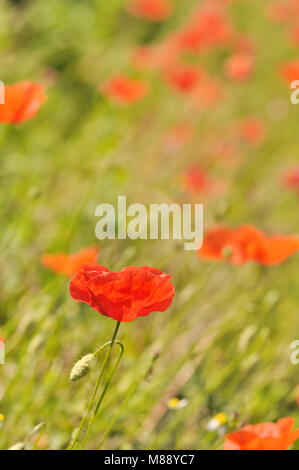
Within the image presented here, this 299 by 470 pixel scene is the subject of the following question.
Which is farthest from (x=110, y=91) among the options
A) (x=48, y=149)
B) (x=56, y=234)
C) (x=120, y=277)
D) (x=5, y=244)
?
(x=120, y=277)

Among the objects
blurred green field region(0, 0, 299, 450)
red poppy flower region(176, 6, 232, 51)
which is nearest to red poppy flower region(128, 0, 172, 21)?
blurred green field region(0, 0, 299, 450)

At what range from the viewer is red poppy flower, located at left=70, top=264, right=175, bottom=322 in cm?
106

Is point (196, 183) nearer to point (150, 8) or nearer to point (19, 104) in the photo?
point (19, 104)

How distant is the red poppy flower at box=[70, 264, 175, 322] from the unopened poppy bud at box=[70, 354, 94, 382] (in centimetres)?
10

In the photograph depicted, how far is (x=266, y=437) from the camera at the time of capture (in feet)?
3.84

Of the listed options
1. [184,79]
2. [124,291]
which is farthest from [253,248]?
[184,79]

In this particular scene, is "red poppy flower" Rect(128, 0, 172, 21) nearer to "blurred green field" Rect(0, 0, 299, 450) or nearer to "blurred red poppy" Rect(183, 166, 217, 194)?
"blurred green field" Rect(0, 0, 299, 450)

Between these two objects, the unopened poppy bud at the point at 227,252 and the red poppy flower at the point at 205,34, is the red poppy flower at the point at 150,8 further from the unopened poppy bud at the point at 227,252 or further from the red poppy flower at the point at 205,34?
the unopened poppy bud at the point at 227,252

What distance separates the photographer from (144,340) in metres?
2.18

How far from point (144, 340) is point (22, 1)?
3313 mm

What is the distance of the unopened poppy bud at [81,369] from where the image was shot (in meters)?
1.05

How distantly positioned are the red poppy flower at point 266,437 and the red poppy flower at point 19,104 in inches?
37.3

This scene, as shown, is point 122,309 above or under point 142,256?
under
